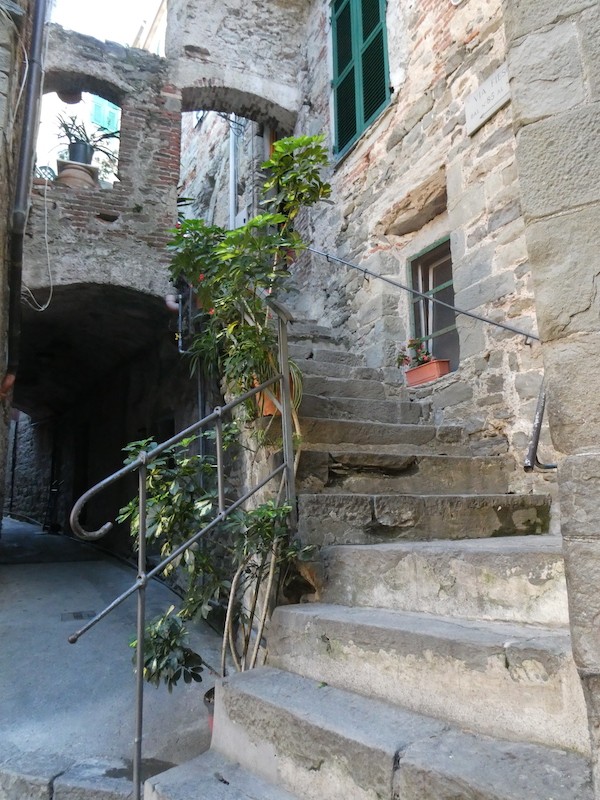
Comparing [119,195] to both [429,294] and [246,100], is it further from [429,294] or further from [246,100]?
[429,294]

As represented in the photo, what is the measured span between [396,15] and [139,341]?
4545 millimetres

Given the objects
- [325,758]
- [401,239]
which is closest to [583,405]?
[325,758]

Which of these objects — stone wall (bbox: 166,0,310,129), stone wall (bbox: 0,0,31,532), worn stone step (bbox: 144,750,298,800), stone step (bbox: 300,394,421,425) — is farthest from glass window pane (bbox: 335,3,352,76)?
worn stone step (bbox: 144,750,298,800)

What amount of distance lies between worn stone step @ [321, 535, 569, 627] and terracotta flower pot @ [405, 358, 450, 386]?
2366mm

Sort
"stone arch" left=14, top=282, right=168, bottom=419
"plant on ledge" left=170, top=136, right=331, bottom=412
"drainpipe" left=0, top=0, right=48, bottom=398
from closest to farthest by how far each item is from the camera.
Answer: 1. "plant on ledge" left=170, top=136, right=331, bottom=412
2. "drainpipe" left=0, top=0, right=48, bottom=398
3. "stone arch" left=14, top=282, right=168, bottom=419

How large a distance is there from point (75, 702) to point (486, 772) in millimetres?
2495

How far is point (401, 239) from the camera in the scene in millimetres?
5441

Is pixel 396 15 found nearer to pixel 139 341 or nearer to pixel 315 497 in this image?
pixel 139 341

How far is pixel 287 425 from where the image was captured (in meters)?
2.79

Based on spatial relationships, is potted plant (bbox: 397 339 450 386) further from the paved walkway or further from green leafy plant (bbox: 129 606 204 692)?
green leafy plant (bbox: 129 606 204 692)

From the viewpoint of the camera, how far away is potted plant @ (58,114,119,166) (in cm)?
634

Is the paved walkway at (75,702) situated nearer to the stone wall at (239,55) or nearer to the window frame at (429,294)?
Answer: the window frame at (429,294)

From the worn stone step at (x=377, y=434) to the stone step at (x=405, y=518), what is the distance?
0.66m

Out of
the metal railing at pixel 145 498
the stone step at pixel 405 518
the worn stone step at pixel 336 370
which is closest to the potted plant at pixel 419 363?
the worn stone step at pixel 336 370
